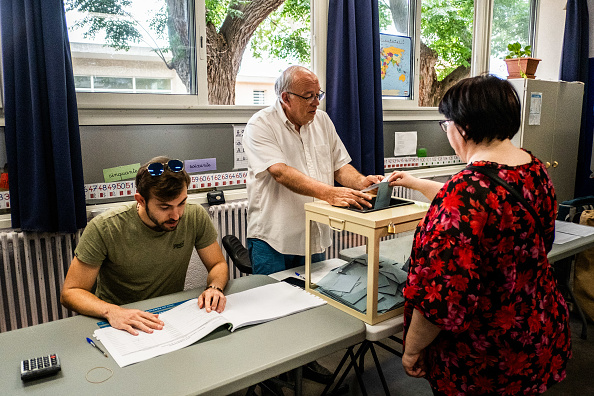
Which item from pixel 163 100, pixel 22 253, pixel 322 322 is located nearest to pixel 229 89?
pixel 163 100

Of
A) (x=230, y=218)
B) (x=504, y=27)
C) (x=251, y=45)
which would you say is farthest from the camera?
(x=504, y=27)

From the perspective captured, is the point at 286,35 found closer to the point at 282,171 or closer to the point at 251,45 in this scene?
the point at 251,45

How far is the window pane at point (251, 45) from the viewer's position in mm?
2863

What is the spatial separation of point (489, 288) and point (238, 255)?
1246mm

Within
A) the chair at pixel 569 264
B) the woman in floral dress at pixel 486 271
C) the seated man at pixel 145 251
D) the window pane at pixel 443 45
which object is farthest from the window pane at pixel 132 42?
the chair at pixel 569 264

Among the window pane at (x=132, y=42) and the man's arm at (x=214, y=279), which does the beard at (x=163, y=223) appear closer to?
the man's arm at (x=214, y=279)

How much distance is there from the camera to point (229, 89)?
2.92m

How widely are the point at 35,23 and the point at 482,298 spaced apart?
7.07 ft

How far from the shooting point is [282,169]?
1.87 meters

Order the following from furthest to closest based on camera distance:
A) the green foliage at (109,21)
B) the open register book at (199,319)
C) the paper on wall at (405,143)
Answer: the paper on wall at (405,143) < the green foliage at (109,21) < the open register book at (199,319)

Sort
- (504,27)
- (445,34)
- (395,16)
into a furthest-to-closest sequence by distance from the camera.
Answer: (504,27)
(445,34)
(395,16)

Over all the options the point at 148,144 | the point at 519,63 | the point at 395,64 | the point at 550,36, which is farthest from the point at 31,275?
the point at 550,36

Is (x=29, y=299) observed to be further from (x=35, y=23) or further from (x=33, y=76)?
(x=35, y=23)

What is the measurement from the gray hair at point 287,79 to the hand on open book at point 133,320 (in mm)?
1151
